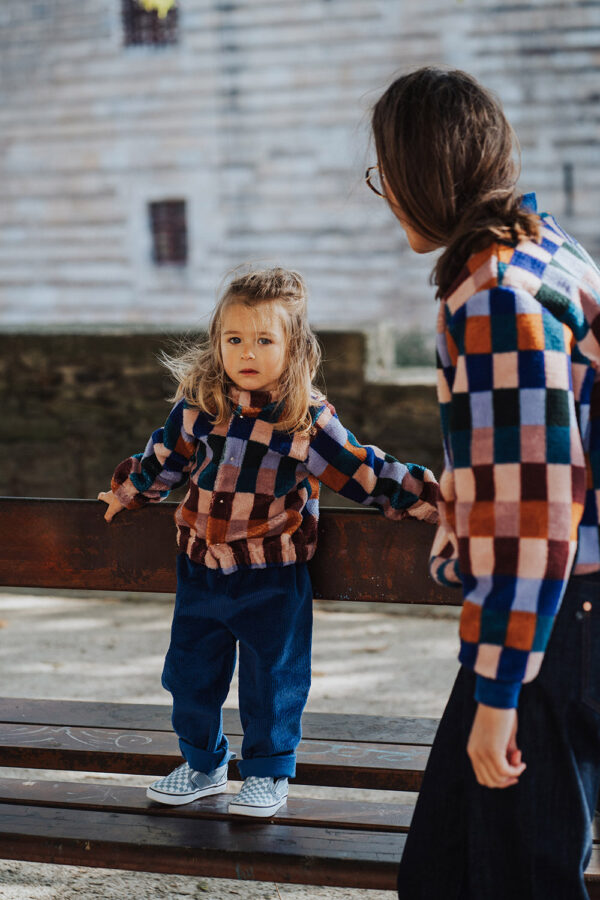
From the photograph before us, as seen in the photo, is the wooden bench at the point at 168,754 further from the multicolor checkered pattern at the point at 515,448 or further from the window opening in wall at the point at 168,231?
the window opening in wall at the point at 168,231

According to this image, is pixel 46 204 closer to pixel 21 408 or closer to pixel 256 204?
pixel 256 204

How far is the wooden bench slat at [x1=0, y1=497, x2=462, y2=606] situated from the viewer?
78.4 inches

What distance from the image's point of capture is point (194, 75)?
899cm

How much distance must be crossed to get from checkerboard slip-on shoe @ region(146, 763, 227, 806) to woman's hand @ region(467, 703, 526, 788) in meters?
0.90

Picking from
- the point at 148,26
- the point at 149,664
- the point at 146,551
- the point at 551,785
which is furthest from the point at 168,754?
the point at 148,26

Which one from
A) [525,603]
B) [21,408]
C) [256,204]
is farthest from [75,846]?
[256,204]

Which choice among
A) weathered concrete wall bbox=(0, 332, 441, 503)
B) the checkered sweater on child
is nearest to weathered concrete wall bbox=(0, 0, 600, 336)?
weathered concrete wall bbox=(0, 332, 441, 503)

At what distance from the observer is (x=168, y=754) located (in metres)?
2.07

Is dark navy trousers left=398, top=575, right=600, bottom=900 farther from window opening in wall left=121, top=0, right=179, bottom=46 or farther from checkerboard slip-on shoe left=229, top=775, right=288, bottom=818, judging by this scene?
window opening in wall left=121, top=0, right=179, bottom=46

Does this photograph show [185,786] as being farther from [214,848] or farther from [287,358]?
[287,358]

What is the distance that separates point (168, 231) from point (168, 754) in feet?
25.2

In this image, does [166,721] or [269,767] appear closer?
[269,767]

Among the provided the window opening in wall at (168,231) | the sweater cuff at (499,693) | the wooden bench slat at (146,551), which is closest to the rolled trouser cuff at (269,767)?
the wooden bench slat at (146,551)

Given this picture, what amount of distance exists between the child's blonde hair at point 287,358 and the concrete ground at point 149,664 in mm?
1293
